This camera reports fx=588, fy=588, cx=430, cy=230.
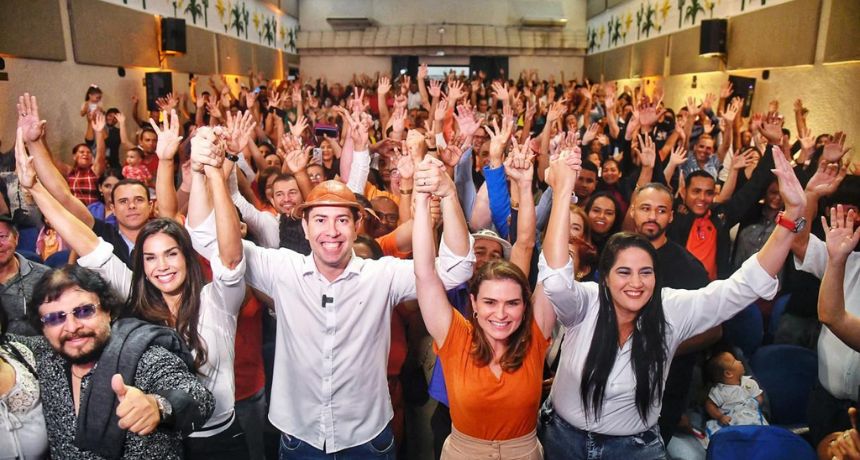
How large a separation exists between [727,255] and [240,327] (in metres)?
2.75

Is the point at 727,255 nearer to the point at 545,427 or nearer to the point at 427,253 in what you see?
the point at 545,427

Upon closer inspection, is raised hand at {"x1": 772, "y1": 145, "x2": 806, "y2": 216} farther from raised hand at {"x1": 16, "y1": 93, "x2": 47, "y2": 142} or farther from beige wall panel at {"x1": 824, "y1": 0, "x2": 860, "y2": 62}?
beige wall panel at {"x1": 824, "y1": 0, "x2": 860, "y2": 62}

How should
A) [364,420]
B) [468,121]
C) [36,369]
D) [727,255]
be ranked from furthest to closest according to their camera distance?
1. [468,121]
2. [727,255]
3. [364,420]
4. [36,369]

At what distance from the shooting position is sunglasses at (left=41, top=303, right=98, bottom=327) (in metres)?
1.50

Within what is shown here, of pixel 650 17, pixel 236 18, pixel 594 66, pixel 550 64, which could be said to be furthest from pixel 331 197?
pixel 550 64

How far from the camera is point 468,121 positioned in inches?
164

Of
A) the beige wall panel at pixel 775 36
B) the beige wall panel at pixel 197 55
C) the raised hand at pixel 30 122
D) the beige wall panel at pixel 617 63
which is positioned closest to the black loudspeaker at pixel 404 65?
the beige wall panel at pixel 617 63

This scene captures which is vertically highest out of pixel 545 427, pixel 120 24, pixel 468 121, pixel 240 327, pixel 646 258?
pixel 120 24

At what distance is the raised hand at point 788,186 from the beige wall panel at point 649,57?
10311 mm

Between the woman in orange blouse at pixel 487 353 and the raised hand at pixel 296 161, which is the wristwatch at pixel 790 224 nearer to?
the woman in orange blouse at pixel 487 353

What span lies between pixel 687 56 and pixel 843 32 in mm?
3967

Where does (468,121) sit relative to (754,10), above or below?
below

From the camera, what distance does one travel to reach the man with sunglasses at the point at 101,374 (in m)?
1.41

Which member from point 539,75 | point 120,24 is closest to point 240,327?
point 120,24
